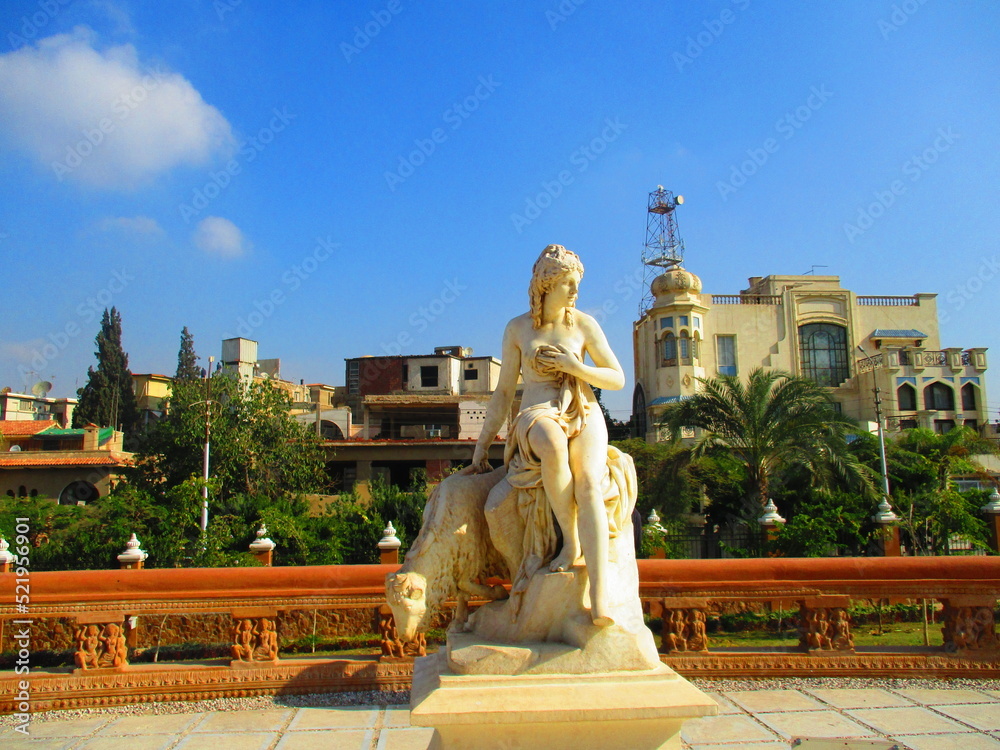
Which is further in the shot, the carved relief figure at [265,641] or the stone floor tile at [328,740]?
the carved relief figure at [265,641]

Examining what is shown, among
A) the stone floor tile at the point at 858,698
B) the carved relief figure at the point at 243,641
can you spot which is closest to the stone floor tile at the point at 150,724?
the carved relief figure at the point at 243,641

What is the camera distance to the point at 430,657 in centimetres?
359

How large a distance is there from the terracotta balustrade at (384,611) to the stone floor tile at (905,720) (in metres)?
0.70

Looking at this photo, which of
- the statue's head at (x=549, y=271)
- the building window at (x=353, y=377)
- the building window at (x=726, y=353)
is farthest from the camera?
the building window at (x=353, y=377)

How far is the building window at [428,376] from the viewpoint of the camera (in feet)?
111

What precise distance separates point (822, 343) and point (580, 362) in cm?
3406

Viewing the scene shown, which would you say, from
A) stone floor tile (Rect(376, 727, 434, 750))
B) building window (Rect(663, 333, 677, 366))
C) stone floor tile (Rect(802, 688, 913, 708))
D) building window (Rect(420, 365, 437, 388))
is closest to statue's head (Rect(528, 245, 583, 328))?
stone floor tile (Rect(376, 727, 434, 750))

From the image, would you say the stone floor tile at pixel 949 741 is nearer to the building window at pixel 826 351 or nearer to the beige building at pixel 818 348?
the beige building at pixel 818 348

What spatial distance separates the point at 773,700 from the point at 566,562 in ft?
8.47

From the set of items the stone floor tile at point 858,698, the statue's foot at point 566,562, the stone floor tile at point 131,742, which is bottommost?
the stone floor tile at point 858,698

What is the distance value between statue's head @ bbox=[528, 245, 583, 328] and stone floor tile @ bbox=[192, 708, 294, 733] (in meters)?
3.00

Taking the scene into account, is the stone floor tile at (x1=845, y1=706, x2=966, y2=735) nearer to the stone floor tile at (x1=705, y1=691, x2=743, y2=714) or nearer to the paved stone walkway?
the paved stone walkway

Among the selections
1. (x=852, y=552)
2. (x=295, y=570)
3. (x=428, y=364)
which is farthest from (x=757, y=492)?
(x=428, y=364)

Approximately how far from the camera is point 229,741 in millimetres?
4246
